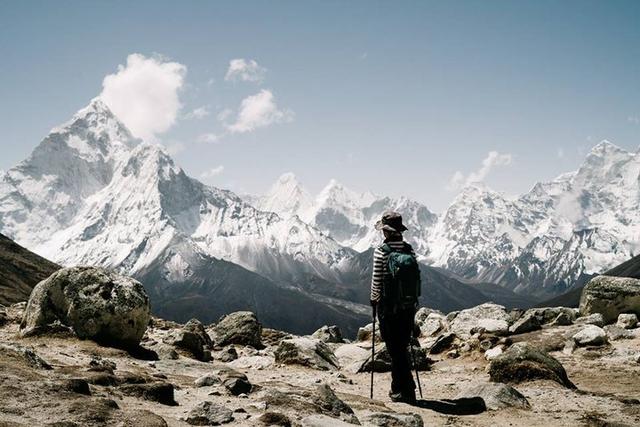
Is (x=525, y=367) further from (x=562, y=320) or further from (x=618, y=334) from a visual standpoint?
(x=562, y=320)

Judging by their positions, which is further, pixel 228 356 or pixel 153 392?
pixel 228 356

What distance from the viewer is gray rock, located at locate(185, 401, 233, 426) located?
32.8 feet

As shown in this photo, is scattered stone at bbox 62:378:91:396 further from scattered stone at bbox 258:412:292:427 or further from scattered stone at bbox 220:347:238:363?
scattered stone at bbox 220:347:238:363

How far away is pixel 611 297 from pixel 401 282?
19.9 metres

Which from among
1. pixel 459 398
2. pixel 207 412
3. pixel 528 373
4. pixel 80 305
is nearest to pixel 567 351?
pixel 528 373

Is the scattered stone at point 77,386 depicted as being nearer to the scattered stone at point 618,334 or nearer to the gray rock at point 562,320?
the scattered stone at point 618,334

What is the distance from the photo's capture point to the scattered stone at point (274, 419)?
10047 millimetres

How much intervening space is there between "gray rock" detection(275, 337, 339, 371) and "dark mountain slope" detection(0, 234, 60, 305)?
129m

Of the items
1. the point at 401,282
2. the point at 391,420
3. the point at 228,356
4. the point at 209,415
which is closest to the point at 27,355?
the point at 209,415

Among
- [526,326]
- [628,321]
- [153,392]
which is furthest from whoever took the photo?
[526,326]

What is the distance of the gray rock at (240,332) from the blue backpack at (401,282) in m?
17.8

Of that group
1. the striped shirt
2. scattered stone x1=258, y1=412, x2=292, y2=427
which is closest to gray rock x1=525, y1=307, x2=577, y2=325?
the striped shirt

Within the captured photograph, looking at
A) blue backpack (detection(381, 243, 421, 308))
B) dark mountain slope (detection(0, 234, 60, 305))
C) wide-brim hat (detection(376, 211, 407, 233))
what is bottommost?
dark mountain slope (detection(0, 234, 60, 305))

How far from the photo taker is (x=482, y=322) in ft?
90.6
